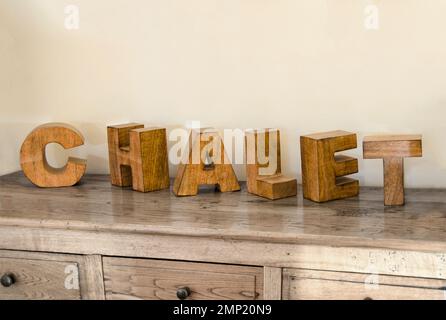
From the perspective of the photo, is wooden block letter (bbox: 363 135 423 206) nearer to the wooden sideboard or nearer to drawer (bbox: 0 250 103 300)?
the wooden sideboard

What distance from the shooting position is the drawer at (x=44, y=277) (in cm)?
145

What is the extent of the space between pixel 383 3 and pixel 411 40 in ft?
0.42

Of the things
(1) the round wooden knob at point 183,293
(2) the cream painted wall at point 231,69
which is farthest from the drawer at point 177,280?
(2) the cream painted wall at point 231,69

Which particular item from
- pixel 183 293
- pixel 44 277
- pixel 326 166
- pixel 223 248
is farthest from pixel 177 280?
pixel 326 166

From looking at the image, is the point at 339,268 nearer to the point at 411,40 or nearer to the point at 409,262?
the point at 409,262

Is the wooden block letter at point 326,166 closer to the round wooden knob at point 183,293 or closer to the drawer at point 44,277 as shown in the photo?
the round wooden knob at point 183,293

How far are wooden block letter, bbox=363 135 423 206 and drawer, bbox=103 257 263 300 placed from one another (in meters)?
0.40

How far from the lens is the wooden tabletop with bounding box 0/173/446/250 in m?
1.28

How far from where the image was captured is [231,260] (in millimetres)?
1340

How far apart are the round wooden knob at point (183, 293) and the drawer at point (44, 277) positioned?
0.69ft

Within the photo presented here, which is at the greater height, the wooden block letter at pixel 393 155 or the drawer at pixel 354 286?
the wooden block letter at pixel 393 155

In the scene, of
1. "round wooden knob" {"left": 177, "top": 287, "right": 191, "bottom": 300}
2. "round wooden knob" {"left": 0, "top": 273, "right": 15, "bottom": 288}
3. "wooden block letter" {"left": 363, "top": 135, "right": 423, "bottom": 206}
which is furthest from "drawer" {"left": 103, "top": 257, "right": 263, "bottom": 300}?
"wooden block letter" {"left": 363, "top": 135, "right": 423, "bottom": 206}

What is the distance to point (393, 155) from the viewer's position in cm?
145

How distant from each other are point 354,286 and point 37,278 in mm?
780
